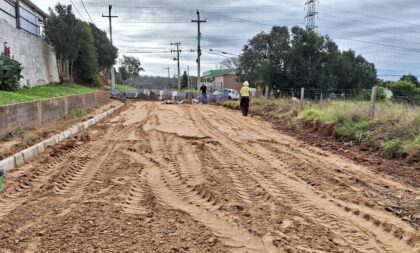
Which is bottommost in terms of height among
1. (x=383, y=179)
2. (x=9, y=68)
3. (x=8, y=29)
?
(x=383, y=179)

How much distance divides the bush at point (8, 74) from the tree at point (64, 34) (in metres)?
11.3

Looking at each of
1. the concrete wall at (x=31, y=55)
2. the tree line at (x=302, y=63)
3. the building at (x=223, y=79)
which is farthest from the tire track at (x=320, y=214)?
the building at (x=223, y=79)

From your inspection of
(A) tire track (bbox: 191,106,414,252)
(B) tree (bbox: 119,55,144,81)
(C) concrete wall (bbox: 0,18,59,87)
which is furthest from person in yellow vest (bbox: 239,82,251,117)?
(B) tree (bbox: 119,55,144,81)

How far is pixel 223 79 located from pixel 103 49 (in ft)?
105

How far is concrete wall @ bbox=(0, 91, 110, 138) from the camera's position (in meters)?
9.72

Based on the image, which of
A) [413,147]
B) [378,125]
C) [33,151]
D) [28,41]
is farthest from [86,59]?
[413,147]

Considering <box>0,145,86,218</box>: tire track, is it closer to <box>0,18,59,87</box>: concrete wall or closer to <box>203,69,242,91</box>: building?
<box>0,18,59,87</box>: concrete wall

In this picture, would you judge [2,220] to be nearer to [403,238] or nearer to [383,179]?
[403,238]

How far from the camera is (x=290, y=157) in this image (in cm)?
859

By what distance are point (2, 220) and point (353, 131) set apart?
367 inches

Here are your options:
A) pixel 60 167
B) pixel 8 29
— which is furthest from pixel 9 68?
pixel 60 167

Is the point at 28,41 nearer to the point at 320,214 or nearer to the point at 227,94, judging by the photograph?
the point at 227,94

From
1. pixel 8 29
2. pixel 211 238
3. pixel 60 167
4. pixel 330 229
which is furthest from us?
pixel 8 29

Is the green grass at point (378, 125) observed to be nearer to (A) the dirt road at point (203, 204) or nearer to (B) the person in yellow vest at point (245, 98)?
(A) the dirt road at point (203, 204)
